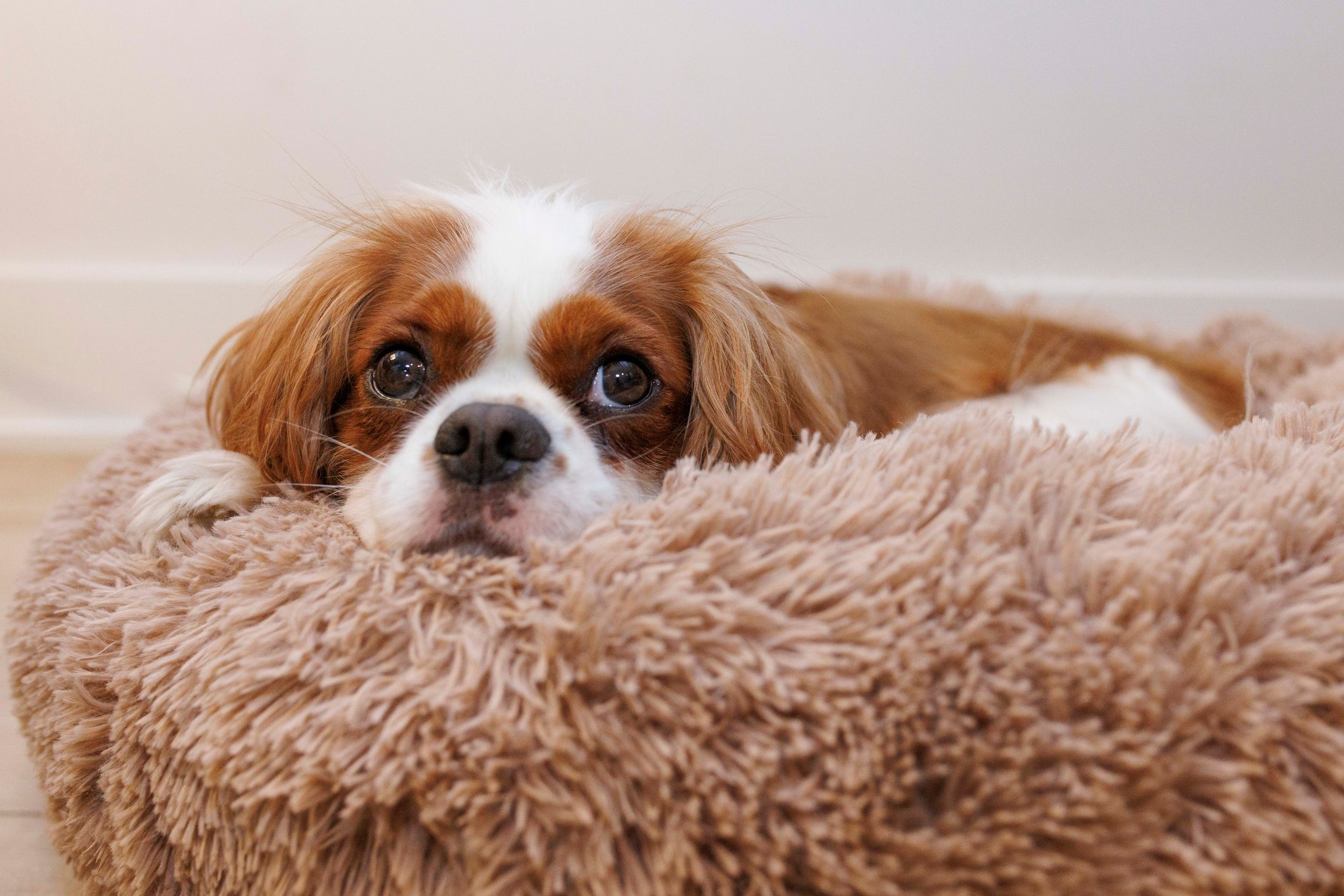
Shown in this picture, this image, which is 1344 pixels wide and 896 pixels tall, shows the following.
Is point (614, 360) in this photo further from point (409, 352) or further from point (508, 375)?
point (409, 352)

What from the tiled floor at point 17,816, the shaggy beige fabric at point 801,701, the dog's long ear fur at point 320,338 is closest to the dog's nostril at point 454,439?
the shaggy beige fabric at point 801,701

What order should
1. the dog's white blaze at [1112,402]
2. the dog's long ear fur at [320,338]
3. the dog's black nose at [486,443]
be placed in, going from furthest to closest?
1. the dog's white blaze at [1112,402]
2. the dog's long ear fur at [320,338]
3. the dog's black nose at [486,443]

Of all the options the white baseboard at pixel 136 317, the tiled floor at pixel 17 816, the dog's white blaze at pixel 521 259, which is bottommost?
the tiled floor at pixel 17 816

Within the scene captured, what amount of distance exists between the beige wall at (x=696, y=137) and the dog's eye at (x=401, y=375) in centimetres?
107

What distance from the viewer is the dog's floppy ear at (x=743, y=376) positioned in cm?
110

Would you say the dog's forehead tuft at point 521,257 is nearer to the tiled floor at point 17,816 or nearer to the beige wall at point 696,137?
the tiled floor at point 17,816

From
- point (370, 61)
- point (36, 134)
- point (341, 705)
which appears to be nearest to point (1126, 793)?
point (341, 705)

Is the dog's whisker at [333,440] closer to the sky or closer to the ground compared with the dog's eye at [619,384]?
closer to the ground

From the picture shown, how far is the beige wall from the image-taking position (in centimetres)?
206

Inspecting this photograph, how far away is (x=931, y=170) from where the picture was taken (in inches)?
86.8

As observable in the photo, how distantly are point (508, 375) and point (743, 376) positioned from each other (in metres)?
0.26

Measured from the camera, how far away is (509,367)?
104cm

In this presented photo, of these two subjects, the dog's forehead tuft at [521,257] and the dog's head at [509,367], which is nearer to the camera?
the dog's head at [509,367]

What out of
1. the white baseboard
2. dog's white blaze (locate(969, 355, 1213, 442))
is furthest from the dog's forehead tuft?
the white baseboard
